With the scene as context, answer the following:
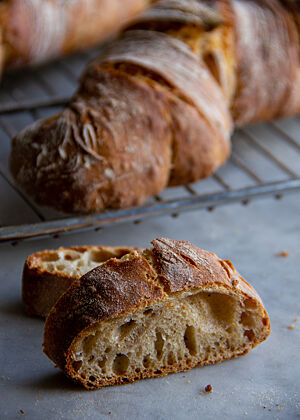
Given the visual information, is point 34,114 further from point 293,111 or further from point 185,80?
point 293,111

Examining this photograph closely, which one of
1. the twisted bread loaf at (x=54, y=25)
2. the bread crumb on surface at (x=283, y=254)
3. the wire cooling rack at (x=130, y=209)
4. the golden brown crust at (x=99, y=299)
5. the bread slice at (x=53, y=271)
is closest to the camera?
the golden brown crust at (x=99, y=299)

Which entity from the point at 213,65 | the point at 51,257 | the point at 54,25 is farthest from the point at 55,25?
the point at 51,257

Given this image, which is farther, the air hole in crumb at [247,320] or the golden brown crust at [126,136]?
the golden brown crust at [126,136]

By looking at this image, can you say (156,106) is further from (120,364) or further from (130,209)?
(120,364)

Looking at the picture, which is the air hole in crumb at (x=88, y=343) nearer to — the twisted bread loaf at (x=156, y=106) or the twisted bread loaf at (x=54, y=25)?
the twisted bread loaf at (x=156, y=106)

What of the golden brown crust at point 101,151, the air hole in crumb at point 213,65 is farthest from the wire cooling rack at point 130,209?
the air hole in crumb at point 213,65

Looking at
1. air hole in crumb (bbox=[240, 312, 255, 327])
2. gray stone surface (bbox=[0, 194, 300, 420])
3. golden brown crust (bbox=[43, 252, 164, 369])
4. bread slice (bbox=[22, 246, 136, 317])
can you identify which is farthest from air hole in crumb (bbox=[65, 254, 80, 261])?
air hole in crumb (bbox=[240, 312, 255, 327])

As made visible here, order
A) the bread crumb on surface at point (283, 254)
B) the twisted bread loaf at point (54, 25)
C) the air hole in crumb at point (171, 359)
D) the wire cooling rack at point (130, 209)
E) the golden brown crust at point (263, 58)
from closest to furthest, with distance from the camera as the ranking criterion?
the air hole in crumb at point (171, 359) < the wire cooling rack at point (130, 209) < the bread crumb on surface at point (283, 254) < the golden brown crust at point (263, 58) < the twisted bread loaf at point (54, 25)

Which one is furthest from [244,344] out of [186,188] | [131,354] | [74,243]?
[186,188]
